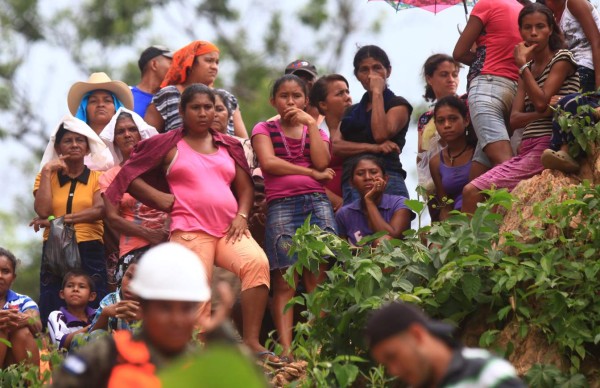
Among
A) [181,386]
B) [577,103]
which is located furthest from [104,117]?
[181,386]

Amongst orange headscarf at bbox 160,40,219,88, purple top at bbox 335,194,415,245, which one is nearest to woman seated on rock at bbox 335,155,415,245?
purple top at bbox 335,194,415,245

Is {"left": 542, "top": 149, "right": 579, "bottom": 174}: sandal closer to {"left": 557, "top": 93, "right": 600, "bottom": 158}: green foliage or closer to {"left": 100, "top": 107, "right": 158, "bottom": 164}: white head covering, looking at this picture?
{"left": 557, "top": 93, "right": 600, "bottom": 158}: green foliage

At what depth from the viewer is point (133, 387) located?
494 centimetres

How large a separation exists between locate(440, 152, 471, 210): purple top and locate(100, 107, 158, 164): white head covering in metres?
2.42

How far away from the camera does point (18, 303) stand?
9391 millimetres

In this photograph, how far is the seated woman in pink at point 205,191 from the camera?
27.9ft

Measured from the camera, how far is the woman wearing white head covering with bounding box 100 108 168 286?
9.15 metres

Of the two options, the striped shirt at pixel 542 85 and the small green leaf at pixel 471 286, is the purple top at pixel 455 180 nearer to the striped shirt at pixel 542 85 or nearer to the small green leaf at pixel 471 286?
the striped shirt at pixel 542 85

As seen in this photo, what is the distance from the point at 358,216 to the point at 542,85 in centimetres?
164

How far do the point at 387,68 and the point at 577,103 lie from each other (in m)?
2.25

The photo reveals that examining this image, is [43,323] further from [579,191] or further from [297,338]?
[579,191]

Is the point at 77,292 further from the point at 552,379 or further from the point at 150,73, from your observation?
the point at 552,379

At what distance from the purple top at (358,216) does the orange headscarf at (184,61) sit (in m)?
2.02

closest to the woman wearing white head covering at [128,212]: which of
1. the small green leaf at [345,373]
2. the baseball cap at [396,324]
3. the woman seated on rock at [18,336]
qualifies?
the woman seated on rock at [18,336]
